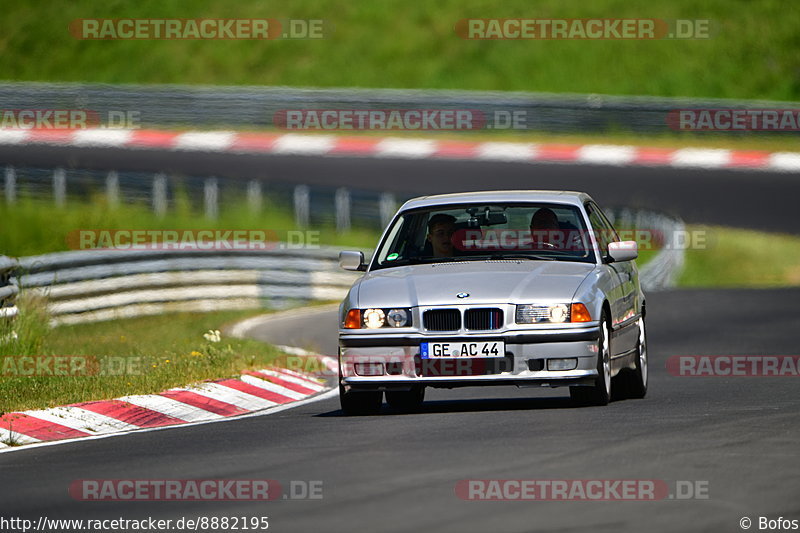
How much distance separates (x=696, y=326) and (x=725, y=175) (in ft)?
40.9

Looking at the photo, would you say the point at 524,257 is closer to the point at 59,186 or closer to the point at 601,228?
the point at 601,228

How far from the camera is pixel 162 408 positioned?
11.9m

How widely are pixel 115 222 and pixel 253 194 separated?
2.39 meters

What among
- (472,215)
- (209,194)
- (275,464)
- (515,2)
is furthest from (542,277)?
(515,2)

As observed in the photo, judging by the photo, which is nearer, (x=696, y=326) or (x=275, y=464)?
(x=275, y=464)

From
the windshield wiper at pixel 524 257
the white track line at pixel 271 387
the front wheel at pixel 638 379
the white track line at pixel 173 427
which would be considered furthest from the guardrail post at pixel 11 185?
the windshield wiper at pixel 524 257

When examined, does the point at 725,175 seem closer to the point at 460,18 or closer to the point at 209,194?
the point at 209,194

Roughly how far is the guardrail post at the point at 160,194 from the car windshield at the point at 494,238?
13735 millimetres

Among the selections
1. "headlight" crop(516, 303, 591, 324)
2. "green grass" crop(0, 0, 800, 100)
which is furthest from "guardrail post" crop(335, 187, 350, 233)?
"headlight" crop(516, 303, 591, 324)

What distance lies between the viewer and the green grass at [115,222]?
23438mm

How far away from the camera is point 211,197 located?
25562mm

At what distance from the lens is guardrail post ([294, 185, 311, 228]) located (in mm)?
26312

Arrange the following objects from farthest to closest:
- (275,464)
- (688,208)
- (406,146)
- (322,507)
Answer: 1. (406,146)
2. (688,208)
3. (275,464)
4. (322,507)

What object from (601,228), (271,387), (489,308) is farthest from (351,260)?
(271,387)
